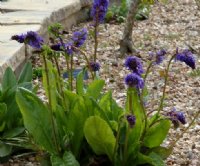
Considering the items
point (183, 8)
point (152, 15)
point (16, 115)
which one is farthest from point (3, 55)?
point (183, 8)

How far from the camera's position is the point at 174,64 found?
177 inches

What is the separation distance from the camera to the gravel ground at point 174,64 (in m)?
3.10

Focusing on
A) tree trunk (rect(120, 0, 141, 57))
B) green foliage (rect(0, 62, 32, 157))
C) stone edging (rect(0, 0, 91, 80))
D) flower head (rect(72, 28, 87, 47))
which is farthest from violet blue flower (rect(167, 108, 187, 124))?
tree trunk (rect(120, 0, 141, 57))

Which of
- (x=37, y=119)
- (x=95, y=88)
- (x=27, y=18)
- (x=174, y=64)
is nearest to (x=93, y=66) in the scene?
(x=95, y=88)

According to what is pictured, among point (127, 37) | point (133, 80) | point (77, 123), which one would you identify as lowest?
point (127, 37)

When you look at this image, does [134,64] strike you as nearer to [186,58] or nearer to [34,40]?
[186,58]

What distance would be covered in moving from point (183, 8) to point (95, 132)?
4.54 metres

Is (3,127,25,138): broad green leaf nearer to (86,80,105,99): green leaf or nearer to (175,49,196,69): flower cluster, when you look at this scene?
(86,80,105,99): green leaf

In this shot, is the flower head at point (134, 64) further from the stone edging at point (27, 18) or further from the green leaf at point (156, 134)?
the stone edging at point (27, 18)

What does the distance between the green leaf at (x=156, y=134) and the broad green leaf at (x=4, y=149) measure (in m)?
0.62

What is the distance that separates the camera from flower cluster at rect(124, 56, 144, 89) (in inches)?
85.7

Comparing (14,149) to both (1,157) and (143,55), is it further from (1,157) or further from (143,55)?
(143,55)

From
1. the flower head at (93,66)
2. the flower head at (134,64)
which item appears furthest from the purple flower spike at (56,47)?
the flower head at (134,64)

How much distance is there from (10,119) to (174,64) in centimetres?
196
